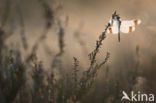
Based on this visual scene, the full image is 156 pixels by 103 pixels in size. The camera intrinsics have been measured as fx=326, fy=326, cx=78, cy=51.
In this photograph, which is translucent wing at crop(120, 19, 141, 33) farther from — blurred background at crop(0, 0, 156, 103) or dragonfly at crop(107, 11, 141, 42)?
blurred background at crop(0, 0, 156, 103)

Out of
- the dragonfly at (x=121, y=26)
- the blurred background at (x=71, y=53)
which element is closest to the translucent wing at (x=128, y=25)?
the dragonfly at (x=121, y=26)

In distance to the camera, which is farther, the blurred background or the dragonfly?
the blurred background

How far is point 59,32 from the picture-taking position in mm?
1968

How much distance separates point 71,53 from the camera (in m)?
4.67

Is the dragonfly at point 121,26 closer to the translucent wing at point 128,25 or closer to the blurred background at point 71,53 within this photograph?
the translucent wing at point 128,25

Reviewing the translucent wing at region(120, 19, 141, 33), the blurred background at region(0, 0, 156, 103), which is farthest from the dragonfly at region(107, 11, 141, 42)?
the blurred background at region(0, 0, 156, 103)

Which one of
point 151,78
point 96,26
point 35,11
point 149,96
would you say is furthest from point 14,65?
point 35,11

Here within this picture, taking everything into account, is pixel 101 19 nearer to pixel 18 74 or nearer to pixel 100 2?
pixel 100 2

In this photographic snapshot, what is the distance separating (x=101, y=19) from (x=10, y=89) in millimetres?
4251

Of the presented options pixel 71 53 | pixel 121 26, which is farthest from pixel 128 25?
pixel 71 53

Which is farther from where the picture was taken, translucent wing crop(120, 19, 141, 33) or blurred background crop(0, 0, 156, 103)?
blurred background crop(0, 0, 156, 103)

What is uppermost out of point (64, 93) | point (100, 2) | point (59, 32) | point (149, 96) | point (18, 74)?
point (100, 2)

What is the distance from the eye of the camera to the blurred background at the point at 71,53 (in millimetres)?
1738

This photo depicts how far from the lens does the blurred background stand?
1738mm
